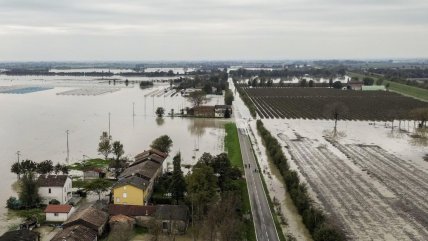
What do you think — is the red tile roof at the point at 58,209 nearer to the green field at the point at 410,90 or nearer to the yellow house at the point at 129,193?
the yellow house at the point at 129,193

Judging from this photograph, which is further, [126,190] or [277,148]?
[277,148]

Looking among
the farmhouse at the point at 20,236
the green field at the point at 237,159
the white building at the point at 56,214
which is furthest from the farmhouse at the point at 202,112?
the farmhouse at the point at 20,236

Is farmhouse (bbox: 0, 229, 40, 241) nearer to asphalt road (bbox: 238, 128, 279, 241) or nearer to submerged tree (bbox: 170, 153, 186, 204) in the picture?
submerged tree (bbox: 170, 153, 186, 204)

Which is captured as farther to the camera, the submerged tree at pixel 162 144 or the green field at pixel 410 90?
the green field at pixel 410 90

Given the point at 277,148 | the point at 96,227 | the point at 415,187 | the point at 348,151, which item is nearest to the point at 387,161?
the point at 348,151

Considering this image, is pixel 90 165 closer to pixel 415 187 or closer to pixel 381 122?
pixel 415 187

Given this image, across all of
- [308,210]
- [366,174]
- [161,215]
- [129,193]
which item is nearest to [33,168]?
[129,193]
